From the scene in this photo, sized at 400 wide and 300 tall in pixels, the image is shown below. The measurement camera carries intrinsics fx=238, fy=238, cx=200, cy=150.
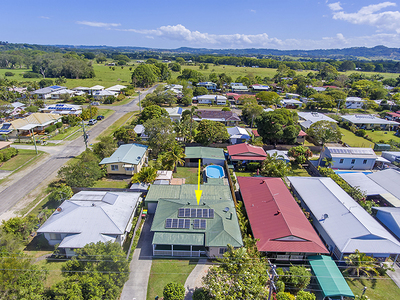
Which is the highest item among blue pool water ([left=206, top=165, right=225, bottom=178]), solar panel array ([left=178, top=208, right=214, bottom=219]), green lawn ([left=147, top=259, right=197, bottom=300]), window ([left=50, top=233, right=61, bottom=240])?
solar panel array ([left=178, top=208, right=214, bottom=219])

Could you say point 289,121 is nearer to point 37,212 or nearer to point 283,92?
point 37,212

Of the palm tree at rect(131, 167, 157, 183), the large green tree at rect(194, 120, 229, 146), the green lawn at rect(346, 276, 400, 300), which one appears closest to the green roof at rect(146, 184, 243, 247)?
the palm tree at rect(131, 167, 157, 183)

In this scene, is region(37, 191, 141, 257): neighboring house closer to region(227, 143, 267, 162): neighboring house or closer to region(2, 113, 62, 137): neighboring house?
region(227, 143, 267, 162): neighboring house

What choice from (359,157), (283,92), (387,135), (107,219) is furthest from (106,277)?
(283,92)

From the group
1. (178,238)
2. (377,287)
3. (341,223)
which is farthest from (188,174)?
(377,287)

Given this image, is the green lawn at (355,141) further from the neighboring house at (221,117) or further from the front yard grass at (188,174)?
the front yard grass at (188,174)

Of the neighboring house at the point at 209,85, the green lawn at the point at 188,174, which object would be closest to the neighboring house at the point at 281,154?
the green lawn at the point at 188,174
